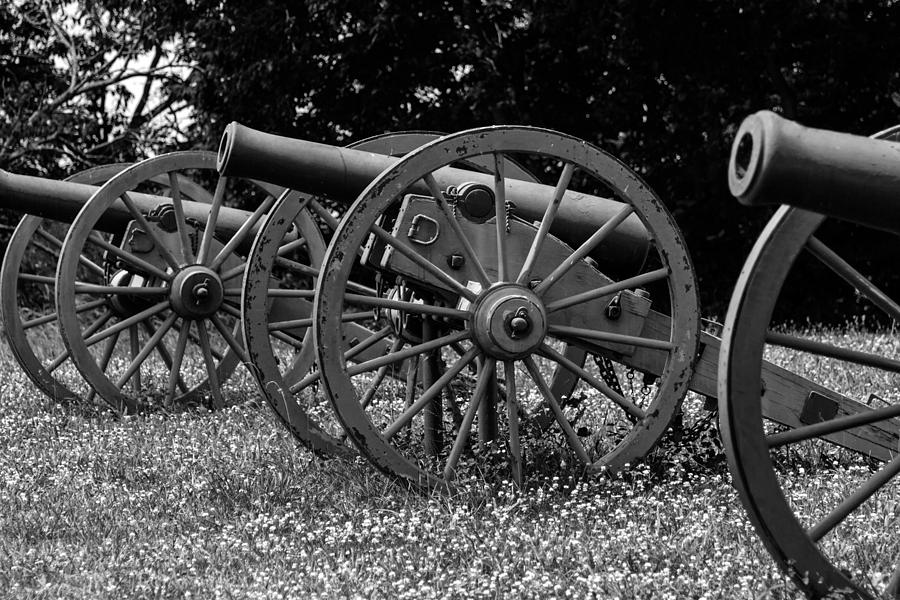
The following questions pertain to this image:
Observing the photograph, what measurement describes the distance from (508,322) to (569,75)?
1059 centimetres

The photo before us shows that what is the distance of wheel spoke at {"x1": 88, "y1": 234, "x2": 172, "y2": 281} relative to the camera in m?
6.80

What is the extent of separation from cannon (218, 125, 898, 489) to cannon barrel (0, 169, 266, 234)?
2383mm

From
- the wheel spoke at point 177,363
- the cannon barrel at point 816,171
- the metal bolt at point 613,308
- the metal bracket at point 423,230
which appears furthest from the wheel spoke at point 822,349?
the wheel spoke at point 177,363

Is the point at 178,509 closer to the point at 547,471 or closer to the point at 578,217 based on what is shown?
the point at 547,471

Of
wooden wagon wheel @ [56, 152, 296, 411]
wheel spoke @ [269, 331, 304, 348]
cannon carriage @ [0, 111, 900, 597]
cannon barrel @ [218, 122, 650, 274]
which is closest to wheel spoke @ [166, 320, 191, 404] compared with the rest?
wooden wagon wheel @ [56, 152, 296, 411]

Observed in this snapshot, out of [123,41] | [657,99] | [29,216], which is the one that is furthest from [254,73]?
[29,216]

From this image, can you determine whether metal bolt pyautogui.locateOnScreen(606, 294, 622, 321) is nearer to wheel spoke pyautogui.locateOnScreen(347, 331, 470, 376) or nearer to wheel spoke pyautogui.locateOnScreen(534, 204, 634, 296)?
wheel spoke pyautogui.locateOnScreen(534, 204, 634, 296)

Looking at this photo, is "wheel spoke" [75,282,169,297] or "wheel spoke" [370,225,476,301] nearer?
"wheel spoke" [370,225,476,301]

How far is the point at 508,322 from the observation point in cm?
Answer: 442

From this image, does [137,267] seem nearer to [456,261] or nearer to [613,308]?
[456,261]

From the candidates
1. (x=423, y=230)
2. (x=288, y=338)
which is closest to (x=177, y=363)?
(x=288, y=338)

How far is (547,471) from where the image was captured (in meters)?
4.72

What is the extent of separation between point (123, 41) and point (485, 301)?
13253 mm

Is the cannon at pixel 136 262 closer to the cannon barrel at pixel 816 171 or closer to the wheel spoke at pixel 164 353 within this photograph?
the wheel spoke at pixel 164 353
